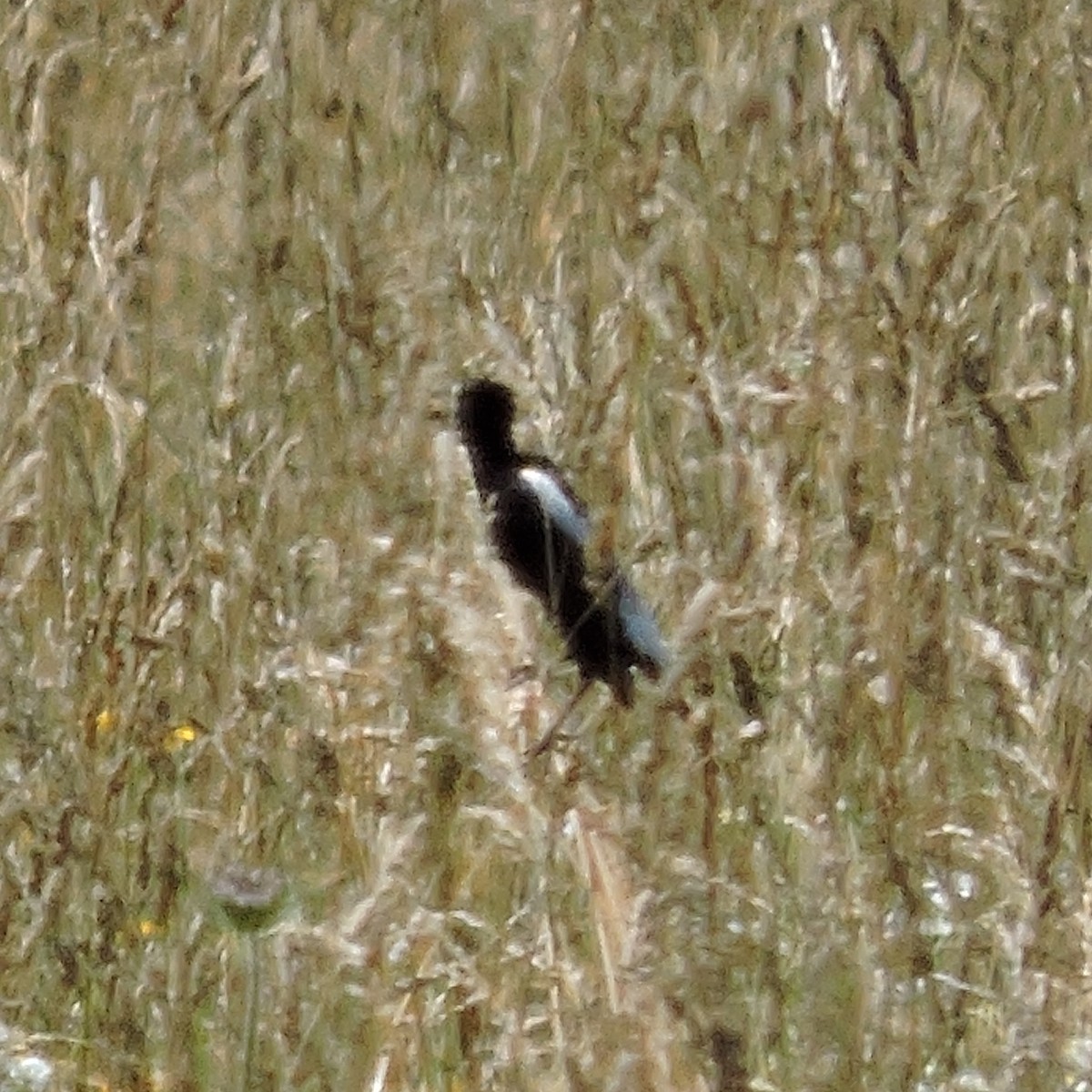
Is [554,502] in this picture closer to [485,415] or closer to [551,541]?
[551,541]

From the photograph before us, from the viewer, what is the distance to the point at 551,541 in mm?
2395

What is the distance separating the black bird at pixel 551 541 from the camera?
234cm

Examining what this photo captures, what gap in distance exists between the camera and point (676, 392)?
2074 millimetres

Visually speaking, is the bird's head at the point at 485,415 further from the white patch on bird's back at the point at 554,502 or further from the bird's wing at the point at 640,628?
the bird's wing at the point at 640,628

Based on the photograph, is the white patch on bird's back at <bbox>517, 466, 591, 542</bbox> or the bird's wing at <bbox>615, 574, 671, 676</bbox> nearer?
the bird's wing at <bbox>615, 574, 671, 676</bbox>

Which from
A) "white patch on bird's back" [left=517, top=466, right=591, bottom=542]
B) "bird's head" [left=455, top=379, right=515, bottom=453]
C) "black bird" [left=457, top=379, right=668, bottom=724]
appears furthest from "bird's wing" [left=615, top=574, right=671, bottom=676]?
"bird's head" [left=455, top=379, right=515, bottom=453]

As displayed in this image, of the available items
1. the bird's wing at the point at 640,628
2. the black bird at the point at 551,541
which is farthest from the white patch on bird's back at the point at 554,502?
the bird's wing at the point at 640,628

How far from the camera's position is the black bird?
234 cm

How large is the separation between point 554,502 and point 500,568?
32cm

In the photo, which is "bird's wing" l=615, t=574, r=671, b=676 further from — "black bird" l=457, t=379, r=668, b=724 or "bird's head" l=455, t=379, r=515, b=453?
"bird's head" l=455, t=379, r=515, b=453

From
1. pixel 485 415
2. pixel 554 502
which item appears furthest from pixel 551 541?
pixel 485 415

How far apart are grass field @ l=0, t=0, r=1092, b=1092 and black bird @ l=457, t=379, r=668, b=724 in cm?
8

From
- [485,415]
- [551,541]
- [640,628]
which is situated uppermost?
[485,415]

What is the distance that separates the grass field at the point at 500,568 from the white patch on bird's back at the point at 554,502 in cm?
14
